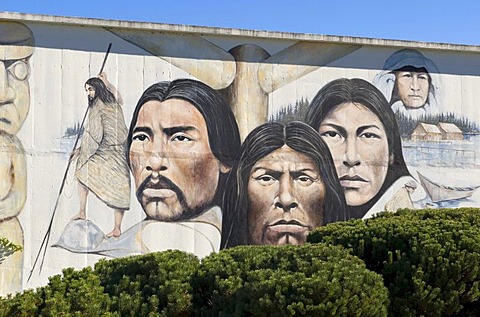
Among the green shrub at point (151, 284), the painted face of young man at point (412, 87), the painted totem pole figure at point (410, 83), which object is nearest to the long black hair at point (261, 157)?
the painted totem pole figure at point (410, 83)

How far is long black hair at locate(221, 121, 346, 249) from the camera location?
482 inches

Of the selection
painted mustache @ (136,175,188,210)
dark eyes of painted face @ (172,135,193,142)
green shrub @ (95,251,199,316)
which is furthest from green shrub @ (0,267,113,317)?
dark eyes of painted face @ (172,135,193,142)

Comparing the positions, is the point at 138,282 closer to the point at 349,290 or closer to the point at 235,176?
the point at 349,290

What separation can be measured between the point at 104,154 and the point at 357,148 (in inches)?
172

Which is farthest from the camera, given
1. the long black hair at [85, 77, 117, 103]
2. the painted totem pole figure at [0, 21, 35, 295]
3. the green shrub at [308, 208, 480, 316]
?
the long black hair at [85, 77, 117, 103]

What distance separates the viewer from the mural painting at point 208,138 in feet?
37.2

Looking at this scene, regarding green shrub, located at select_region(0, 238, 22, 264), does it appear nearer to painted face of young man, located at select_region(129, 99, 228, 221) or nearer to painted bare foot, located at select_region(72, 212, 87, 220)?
painted bare foot, located at select_region(72, 212, 87, 220)

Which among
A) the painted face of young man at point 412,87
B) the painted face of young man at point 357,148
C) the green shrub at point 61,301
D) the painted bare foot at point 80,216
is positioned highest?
the painted face of young man at point 412,87

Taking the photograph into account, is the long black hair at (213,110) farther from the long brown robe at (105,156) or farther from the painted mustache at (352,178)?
the painted mustache at (352,178)

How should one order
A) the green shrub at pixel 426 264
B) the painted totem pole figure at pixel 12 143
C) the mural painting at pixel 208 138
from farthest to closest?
the mural painting at pixel 208 138 < the painted totem pole figure at pixel 12 143 < the green shrub at pixel 426 264

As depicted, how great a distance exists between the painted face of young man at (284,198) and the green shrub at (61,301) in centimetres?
628

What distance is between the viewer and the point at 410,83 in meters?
13.5

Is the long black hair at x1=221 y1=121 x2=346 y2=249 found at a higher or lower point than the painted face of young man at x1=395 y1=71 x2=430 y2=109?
lower

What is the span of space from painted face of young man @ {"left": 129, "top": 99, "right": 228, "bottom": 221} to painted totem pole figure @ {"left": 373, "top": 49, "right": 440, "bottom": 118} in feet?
11.3
